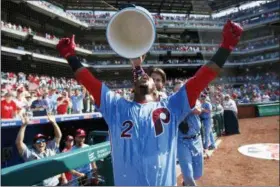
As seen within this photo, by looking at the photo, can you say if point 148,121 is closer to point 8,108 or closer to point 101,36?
point 8,108

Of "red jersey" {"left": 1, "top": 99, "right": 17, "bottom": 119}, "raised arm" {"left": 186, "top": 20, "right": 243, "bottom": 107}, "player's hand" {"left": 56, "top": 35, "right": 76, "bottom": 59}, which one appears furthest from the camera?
"red jersey" {"left": 1, "top": 99, "right": 17, "bottom": 119}

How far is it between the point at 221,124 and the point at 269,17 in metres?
23.8

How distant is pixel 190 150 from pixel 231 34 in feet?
7.71

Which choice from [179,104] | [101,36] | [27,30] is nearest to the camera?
[179,104]

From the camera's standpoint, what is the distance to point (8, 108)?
5570 millimetres

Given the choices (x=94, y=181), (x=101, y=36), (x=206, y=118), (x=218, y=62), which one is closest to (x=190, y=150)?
(x=94, y=181)

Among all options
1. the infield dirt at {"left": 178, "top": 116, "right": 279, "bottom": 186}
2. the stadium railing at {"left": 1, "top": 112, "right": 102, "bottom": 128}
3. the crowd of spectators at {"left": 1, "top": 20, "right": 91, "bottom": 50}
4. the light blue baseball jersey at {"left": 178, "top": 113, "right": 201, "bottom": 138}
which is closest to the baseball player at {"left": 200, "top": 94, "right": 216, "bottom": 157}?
the infield dirt at {"left": 178, "top": 116, "right": 279, "bottom": 186}

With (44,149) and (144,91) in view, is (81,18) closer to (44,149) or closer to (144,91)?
(44,149)

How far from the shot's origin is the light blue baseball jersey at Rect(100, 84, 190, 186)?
181 centimetres

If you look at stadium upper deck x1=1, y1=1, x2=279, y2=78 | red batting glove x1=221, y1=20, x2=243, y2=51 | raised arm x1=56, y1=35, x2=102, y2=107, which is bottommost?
raised arm x1=56, y1=35, x2=102, y2=107

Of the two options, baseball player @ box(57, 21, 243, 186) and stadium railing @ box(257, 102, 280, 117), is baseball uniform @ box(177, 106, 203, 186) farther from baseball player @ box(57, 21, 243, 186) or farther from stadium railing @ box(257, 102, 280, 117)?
stadium railing @ box(257, 102, 280, 117)

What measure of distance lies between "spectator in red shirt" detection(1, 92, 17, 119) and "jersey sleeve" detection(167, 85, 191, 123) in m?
4.21

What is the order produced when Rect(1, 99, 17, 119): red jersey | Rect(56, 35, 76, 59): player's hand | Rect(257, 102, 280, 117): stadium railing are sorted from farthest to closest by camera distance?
Rect(257, 102, 280, 117): stadium railing → Rect(1, 99, 17, 119): red jersey → Rect(56, 35, 76, 59): player's hand

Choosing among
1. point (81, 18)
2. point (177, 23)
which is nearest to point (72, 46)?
point (81, 18)
